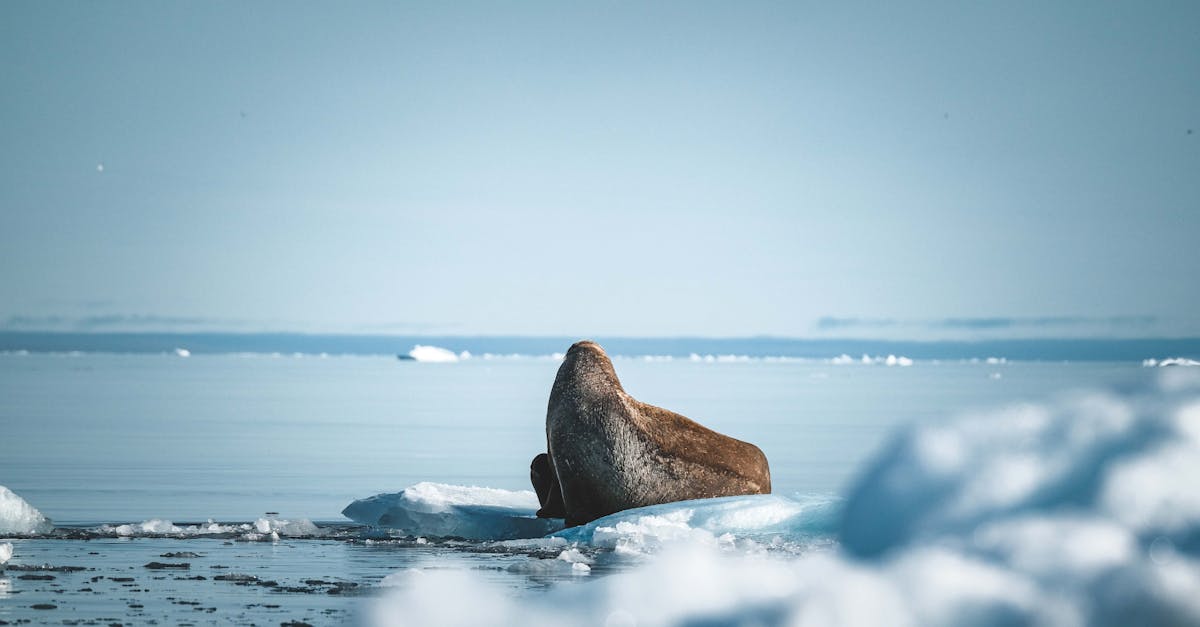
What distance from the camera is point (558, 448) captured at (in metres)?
13.1

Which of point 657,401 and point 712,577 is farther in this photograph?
point 657,401

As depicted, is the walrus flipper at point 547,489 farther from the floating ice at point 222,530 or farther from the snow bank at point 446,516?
the floating ice at point 222,530

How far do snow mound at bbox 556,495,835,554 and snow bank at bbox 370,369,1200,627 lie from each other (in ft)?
18.1

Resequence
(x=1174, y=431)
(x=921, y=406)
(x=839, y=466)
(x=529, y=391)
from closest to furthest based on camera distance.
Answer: (x=1174, y=431), (x=839, y=466), (x=921, y=406), (x=529, y=391)

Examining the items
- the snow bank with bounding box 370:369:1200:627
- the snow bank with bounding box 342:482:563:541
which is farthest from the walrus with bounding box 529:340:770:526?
the snow bank with bounding box 370:369:1200:627

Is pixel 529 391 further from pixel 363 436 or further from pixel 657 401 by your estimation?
pixel 363 436

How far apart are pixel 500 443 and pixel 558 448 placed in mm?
13236

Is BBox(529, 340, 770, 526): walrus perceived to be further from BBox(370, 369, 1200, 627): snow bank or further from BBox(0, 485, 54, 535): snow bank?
BBox(370, 369, 1200, 627): snow bank

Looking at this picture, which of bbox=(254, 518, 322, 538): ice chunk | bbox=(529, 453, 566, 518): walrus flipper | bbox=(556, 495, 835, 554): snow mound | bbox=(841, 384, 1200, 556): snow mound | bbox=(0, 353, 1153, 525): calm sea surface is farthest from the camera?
bbox=(0, 353, 1153, 525): calm sea surface

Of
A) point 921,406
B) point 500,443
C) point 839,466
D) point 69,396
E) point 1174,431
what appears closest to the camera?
point 1174,431

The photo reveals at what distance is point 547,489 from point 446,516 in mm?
Answer: 1419

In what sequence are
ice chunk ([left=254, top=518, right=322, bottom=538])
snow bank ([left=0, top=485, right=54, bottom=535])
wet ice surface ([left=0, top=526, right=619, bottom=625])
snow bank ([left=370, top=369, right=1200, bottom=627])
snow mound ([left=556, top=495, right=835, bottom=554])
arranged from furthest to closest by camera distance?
ice chunk ([left=254, top=518, right=322, bottom=538]), snow bank ([left=0, top=485, right=54, bottom=535]), snow mound ([left=556, top=495, right=835, bottom=554]), wet ice surface ([left=0, top=526, right=619, bottom=625]), snow bank ([left=370, top=369, right=1200, bottom=627])

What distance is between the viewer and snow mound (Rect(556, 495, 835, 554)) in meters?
11.2

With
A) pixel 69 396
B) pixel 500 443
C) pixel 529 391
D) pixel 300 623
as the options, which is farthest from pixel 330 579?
pixel 529 391
